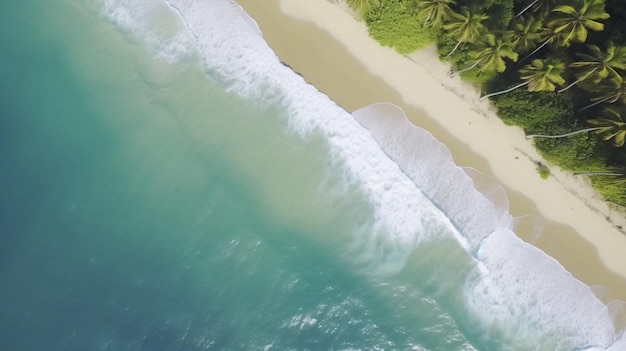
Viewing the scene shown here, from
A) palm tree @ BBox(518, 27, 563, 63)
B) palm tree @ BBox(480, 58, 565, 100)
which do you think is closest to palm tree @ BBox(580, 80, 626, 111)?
palm tree @ BBox(480, 58, 565, 100)

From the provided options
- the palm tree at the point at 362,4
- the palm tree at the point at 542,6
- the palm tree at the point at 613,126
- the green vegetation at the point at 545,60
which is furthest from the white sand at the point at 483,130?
the palm tree at the point at 542,6

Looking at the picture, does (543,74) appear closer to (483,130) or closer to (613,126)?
(613,126)

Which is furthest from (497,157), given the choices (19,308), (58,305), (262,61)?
(19,308)

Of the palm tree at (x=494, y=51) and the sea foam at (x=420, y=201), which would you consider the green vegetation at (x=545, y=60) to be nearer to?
the palm tree at (x=494, y=51)

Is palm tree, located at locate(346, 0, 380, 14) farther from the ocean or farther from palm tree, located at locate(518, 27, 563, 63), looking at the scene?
palm tree, located at locate(518, 27, 563, 63)

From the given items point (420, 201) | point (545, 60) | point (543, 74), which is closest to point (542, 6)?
point (545, 60)

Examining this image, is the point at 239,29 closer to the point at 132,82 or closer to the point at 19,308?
the point at 132,82
